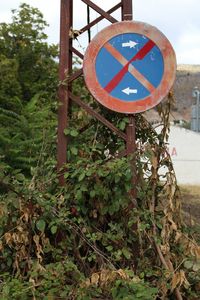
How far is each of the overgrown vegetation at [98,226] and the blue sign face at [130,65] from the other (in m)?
0.32

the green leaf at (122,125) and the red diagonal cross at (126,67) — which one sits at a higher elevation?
the red diagonal cross at (126,67)

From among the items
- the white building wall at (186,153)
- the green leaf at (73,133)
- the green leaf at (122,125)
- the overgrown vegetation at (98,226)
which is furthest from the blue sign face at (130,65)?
the white building wall at (186,153)

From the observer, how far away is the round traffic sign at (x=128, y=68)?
13.7 feet

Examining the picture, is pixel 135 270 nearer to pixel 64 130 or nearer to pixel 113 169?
pixel 113 169

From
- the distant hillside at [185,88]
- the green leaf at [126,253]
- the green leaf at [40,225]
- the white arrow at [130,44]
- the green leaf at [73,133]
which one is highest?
the distant hillside at [185,88]

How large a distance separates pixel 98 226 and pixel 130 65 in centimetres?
134

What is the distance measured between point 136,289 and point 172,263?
0.73 meters

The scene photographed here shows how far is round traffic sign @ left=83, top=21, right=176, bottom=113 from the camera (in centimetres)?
418

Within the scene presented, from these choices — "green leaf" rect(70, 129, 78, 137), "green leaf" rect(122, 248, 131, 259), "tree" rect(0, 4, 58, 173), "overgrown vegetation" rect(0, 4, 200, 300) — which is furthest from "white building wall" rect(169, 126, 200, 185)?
"green leaf" rect(122, 248, 131, 259)

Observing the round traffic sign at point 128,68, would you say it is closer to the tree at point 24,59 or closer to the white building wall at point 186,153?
the tree at point 24,59

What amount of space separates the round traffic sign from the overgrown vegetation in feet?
0.75

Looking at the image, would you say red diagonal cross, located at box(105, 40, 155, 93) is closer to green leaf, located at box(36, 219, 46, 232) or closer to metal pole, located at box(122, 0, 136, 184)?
metal pole, located at box(122, 0, 136, 184)

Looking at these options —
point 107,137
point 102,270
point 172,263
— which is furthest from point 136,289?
point 107,137

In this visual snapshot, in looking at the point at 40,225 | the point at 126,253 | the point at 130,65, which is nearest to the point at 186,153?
the point at 130,65
